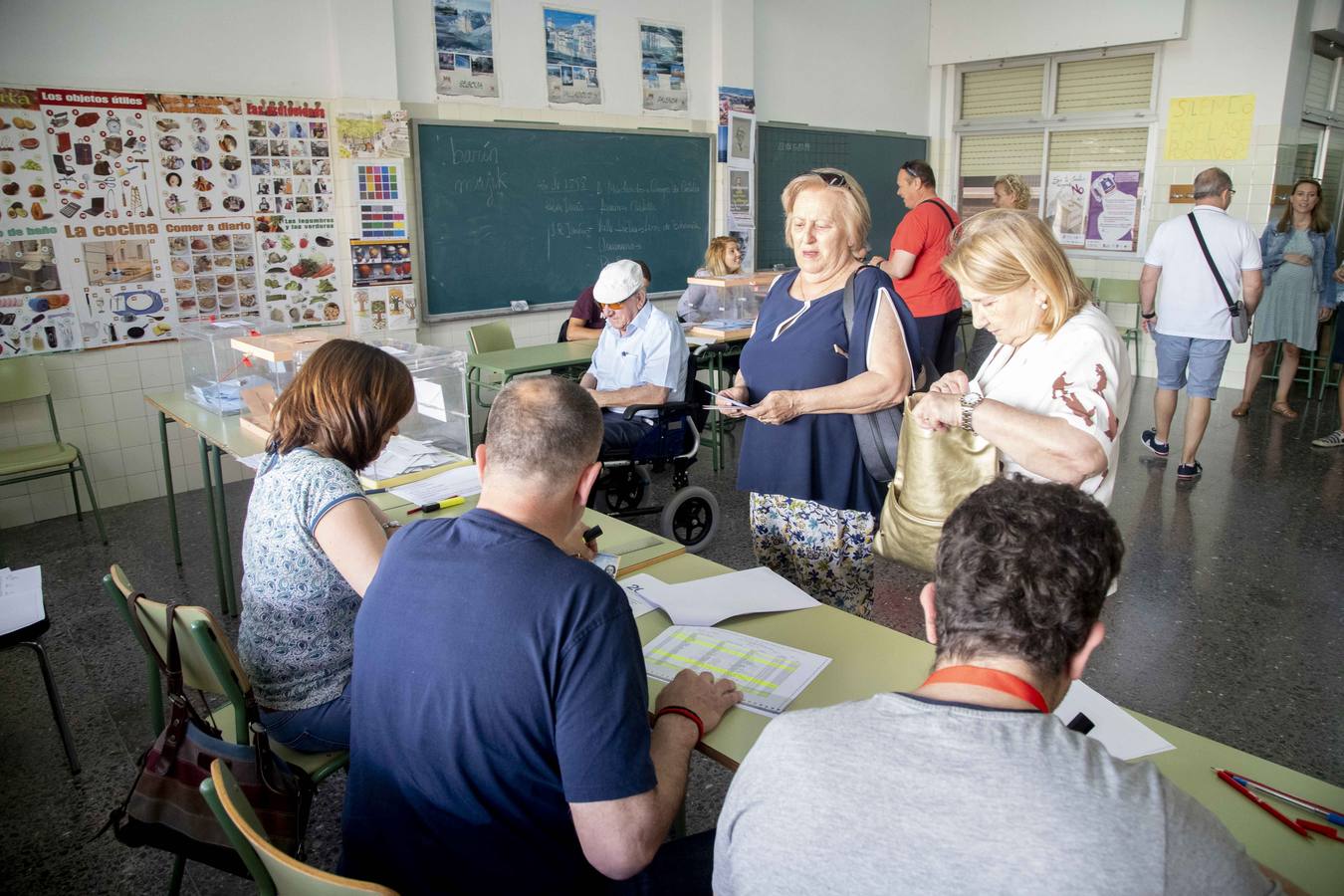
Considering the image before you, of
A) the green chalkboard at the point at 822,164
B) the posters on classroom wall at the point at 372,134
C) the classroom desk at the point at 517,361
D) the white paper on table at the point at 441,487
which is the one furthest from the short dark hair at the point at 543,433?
the green chalkboard at the point at 822,164

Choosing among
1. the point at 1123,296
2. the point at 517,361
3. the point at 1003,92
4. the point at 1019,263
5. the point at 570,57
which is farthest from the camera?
the point at 1003,92

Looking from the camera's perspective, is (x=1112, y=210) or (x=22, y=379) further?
(x=1112, y=210)

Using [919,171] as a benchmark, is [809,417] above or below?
below

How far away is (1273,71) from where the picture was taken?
7.02 metres

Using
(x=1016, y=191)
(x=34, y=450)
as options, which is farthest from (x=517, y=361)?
(x=1016, y=191)

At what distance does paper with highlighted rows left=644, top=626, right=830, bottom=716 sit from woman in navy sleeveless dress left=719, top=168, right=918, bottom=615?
0.64 meters

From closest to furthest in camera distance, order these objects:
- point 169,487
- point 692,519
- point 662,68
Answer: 1. point 169,487
2. point 692,519
3. point 662,68

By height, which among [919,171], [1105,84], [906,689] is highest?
[1105,84]

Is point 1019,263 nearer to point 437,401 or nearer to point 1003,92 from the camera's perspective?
point 437,401

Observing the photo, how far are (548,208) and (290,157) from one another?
1.71m

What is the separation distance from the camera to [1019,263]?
1750 mm

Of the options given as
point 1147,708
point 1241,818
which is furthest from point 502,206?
point 1241,818

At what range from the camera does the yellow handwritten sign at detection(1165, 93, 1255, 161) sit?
7.24m

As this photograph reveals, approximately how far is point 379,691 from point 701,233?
20.6ft
